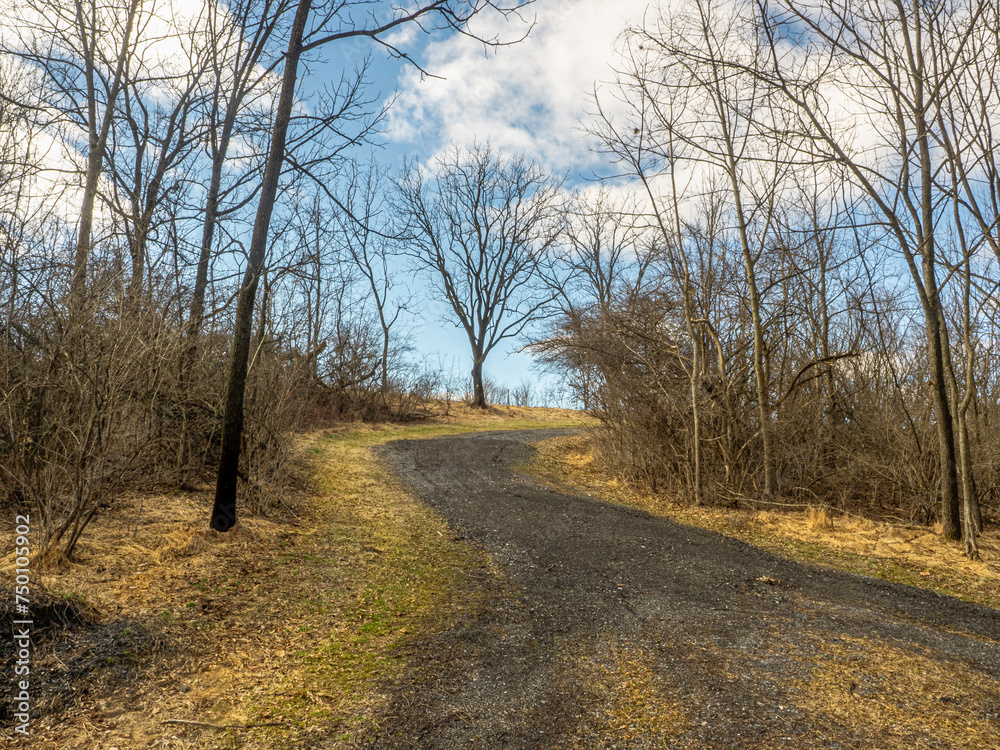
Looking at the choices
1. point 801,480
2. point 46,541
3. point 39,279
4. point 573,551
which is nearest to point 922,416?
point 801,480

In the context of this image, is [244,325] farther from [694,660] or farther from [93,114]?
[93,114]

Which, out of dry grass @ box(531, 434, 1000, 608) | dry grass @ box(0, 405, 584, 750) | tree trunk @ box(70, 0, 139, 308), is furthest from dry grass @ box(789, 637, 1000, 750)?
tree trunk @ box(70, 0, 139, 308)

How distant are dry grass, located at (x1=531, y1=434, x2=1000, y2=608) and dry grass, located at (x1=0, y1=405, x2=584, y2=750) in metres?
4.35

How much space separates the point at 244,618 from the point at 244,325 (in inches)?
131

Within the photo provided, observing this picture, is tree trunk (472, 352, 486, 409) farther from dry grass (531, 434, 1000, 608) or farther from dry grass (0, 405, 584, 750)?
dry grass (0, 405, 584, 750)

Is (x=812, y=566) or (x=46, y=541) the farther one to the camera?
(x=812, y=566)

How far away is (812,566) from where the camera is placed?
693cm

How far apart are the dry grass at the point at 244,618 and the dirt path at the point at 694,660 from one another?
1.51 feet

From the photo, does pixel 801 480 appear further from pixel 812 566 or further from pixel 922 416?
pixel 812 566

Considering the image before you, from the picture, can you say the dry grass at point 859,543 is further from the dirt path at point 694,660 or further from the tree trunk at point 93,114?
the tree trunk at point 93,114

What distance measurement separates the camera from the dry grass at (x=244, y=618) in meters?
3.37

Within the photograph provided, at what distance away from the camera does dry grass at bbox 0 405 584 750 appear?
11.1 ft

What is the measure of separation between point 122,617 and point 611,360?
32.4ft

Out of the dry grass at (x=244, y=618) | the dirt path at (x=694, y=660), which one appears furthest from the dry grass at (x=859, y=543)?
the dry grass at (x=244, y=618)
